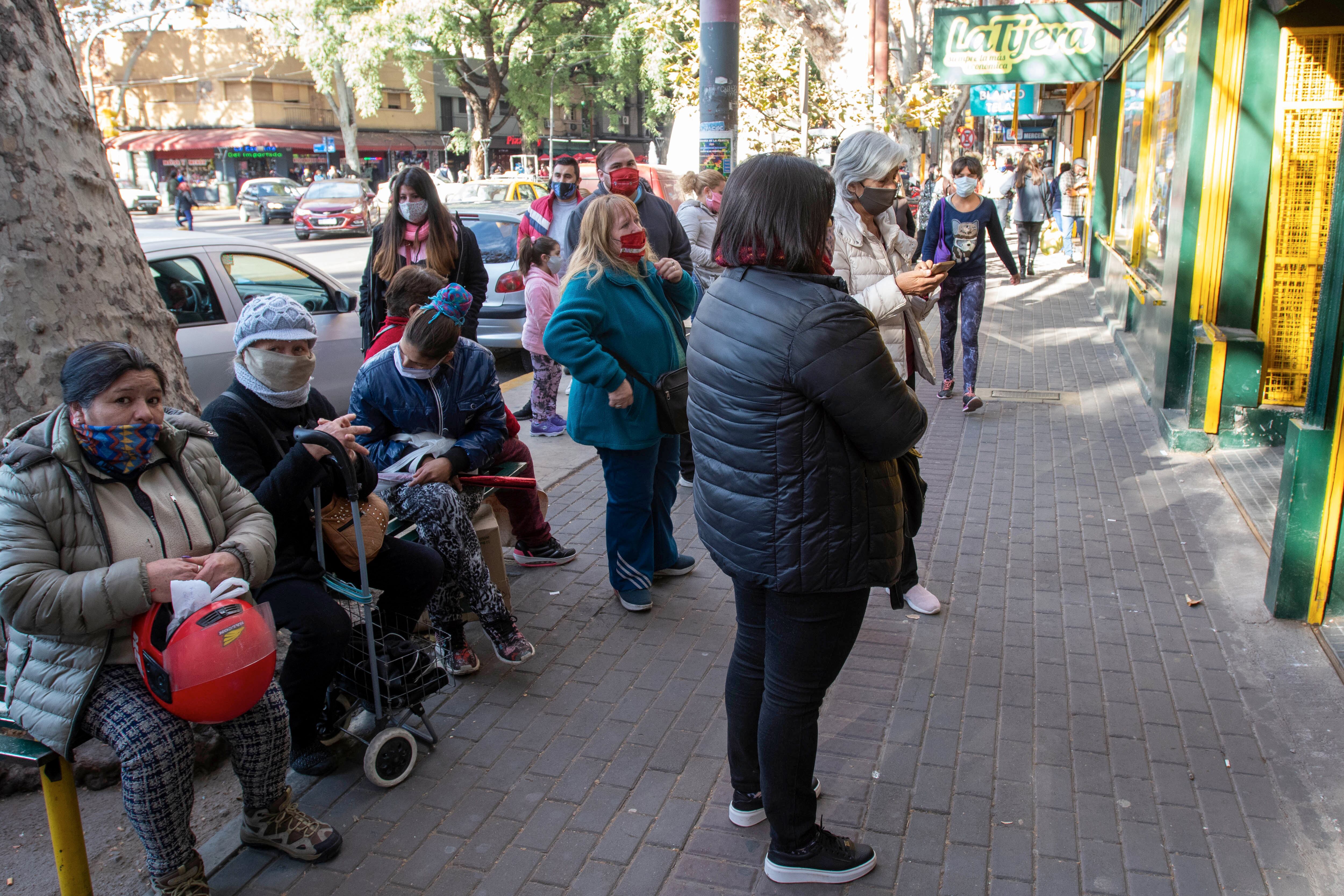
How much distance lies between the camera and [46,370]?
11.6 ft

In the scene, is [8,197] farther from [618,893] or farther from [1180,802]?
[1180,802]

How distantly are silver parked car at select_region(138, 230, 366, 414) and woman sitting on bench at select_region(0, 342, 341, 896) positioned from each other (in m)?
3.19

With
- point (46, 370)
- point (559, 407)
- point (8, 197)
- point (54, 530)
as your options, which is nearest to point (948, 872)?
point (54, 530)

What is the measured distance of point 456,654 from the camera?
4059mm

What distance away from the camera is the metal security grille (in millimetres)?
6266

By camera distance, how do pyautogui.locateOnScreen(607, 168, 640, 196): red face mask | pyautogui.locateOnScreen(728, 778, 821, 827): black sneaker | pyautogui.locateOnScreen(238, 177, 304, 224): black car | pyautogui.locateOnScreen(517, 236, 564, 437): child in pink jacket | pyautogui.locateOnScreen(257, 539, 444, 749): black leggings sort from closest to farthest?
pyautogui.locateOnScreen(728, 778, 821, 827): black sneaker → pyautogui.locateOnScreen(257, 539, 444, 749): black leggings → pyautogui.locateOnScreen(607, 168, 640, 196): red face mask → pyautogui.locateOnScreen(517, 236, 564, 437): child in pink jacket → pyautogui.locateOnScreen(238, 177, 304, 224): black car

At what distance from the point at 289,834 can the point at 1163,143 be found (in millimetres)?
8572

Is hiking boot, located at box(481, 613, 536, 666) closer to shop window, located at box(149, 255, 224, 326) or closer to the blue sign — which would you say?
shop window, located at box(149, 255, 224, 326)

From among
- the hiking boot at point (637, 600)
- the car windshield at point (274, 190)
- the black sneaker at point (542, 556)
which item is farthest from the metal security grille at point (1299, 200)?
the car windshield at point (274, 190)

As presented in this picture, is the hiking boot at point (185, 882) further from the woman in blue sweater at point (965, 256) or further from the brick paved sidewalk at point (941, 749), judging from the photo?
the woman in blue sweater at point (965, 256)

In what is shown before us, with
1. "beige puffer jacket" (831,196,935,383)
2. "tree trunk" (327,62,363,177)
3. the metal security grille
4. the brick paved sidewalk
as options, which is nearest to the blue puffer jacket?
the brick paved sidewalk

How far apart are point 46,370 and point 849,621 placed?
286cm

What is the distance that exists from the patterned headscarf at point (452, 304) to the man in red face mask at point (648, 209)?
169 cm

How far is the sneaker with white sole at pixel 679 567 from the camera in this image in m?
4.98
